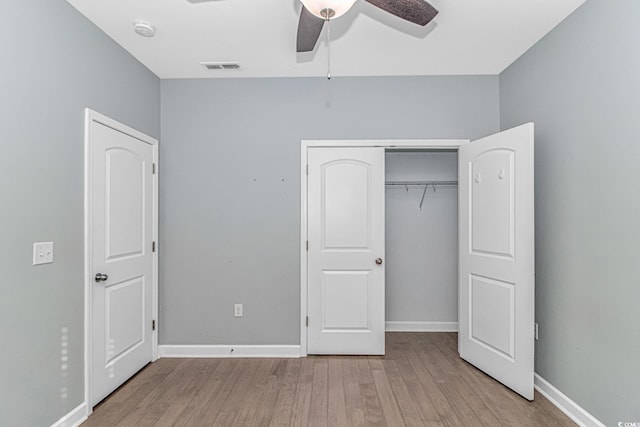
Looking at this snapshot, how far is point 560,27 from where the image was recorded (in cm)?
249

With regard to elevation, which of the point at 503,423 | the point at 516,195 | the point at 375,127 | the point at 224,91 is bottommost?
the point at 503,423

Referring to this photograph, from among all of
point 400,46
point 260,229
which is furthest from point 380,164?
point 260,229

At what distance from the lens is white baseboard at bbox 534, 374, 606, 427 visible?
2.21 m

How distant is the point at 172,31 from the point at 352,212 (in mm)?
2064

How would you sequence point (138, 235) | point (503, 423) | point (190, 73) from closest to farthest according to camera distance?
1. point (503, 423)
2. point (138, 235)
3. point (190, 73)

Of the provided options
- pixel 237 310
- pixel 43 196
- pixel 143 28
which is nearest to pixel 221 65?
pixel 143 28

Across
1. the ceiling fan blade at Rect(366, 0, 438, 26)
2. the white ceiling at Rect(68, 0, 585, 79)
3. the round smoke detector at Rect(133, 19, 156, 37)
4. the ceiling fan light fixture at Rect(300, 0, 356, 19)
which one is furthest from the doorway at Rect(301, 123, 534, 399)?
the ceiling fan light fixture at Rect(300, 0, 356, 19)

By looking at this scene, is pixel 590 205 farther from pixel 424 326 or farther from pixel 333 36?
pixel 424 326

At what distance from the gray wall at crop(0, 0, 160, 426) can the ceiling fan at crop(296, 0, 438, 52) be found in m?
1.46

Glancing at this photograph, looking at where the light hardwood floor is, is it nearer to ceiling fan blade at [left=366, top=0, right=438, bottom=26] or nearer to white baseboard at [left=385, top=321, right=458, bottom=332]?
white baseboard at [left=385, top=321, right=458, bottom=332]

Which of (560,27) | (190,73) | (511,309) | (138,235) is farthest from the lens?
(190,73)

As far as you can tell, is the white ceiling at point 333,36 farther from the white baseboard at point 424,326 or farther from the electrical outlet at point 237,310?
the white baseboard at point 424,326

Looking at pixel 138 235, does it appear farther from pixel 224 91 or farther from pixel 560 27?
pixel 560 27

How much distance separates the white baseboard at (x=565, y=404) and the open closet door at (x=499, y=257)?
17 cm
